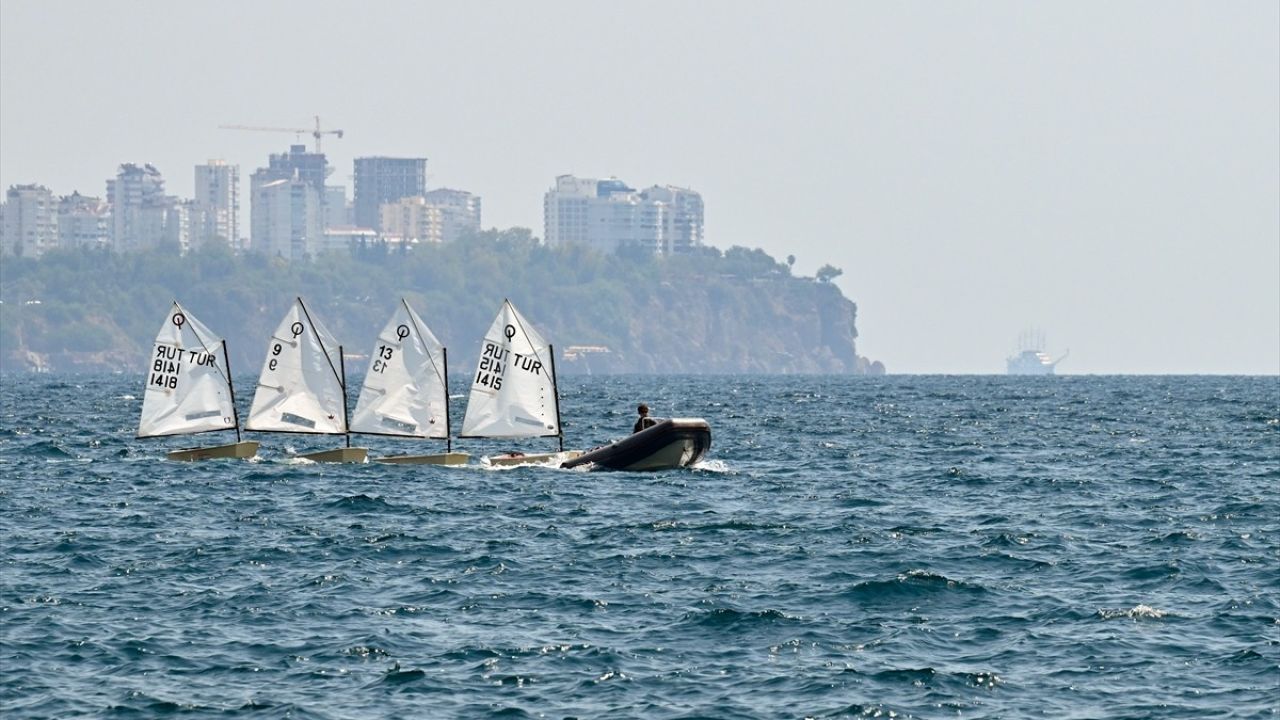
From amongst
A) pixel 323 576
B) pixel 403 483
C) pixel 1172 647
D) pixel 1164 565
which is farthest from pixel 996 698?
pixel 403 483

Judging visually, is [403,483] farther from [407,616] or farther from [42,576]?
[407,616]

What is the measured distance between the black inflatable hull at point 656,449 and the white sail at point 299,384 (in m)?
8.32

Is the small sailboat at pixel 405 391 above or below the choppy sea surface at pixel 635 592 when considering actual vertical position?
above

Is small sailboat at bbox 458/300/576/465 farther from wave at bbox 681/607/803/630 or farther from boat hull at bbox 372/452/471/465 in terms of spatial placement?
wave at bbox 681/607/803/630

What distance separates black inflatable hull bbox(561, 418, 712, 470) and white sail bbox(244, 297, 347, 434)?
327 inches

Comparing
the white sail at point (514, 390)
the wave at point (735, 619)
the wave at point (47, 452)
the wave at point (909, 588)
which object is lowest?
the wave at point (735, 619)

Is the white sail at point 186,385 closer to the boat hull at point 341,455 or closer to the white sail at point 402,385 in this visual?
the boat hull at point 341,455

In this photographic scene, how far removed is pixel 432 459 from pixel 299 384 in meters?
5.11

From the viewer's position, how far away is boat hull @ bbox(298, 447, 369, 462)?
62.6 meters

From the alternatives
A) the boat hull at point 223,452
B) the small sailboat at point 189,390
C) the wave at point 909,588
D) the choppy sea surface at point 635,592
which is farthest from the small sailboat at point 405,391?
the wave at point 909,588

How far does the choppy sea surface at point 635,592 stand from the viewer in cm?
2727

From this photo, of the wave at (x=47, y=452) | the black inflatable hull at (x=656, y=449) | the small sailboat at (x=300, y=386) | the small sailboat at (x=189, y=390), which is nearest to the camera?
the black inflatable hull at (x=656, y=449)

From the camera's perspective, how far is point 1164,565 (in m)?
37.9

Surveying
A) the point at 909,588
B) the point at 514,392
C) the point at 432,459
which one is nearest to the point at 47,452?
the point at 432,459
